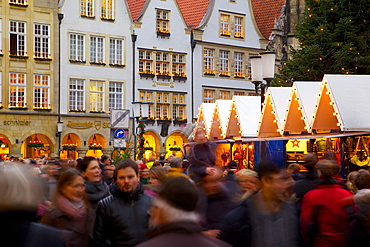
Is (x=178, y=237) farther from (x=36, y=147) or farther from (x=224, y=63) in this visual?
(x=224, y=63)

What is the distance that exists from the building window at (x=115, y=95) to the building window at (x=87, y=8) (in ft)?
13.0

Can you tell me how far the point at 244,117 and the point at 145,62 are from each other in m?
16.1

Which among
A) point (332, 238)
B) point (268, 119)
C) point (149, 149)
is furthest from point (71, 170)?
point (149, 149)

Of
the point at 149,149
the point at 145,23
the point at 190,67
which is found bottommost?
the point at 149,149

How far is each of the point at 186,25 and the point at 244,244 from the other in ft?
113

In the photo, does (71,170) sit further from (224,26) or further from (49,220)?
(224,26)

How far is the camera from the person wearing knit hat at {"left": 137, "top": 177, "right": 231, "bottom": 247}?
298 centimetres

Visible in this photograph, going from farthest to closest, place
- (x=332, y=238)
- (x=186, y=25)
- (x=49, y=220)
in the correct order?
(x=186, y=25)
(x=332, y=238)
(x=49, y=220)

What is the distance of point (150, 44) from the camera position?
121 feet

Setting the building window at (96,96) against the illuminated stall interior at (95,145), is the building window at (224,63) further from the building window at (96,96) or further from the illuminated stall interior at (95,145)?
the illuminated stall interior at (95,145)

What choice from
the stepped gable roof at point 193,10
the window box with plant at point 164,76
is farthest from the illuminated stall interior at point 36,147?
the stepped gable roof at point 193,10

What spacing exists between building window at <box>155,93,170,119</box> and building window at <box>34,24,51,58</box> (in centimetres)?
702

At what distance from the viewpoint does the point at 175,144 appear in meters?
38.1

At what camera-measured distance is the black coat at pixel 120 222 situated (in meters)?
5.11
